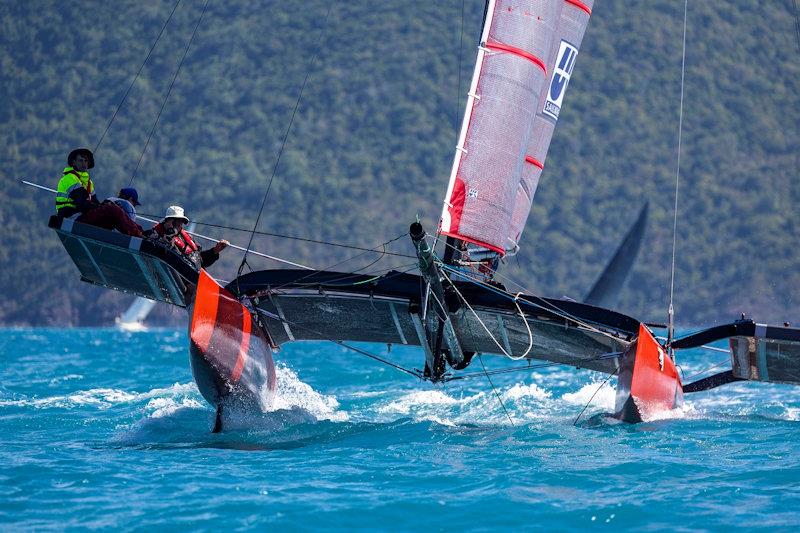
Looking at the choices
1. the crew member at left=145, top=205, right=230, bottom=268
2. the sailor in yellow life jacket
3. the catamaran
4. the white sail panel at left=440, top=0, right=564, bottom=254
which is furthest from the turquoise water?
the sailor in yellow life jacket

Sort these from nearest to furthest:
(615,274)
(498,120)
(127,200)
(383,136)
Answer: (498,120) < (127,200) < (615,274) < (383,136)

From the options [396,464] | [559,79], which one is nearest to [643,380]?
[396,464]

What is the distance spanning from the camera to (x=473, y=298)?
8.58 m

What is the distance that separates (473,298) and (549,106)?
7.82 ft

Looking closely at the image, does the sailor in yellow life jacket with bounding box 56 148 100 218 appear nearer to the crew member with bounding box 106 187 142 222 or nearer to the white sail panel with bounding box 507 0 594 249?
the crew member with bounding box 106 187 142 222

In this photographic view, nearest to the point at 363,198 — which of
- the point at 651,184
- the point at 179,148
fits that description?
the point at 179,148

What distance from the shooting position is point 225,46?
47500 millimetres

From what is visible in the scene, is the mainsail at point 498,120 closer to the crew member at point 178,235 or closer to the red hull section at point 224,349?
the red hull section at point 224,349

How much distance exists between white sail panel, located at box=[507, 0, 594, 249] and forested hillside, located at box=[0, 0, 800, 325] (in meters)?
27.6

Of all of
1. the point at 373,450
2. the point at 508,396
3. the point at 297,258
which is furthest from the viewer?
the point at 297,258

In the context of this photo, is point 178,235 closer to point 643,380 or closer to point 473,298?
point 473,298

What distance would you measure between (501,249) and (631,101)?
38.5m

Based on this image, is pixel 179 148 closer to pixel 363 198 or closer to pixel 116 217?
pixel 363 198

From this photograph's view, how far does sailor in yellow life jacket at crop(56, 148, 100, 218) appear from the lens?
882 cm
